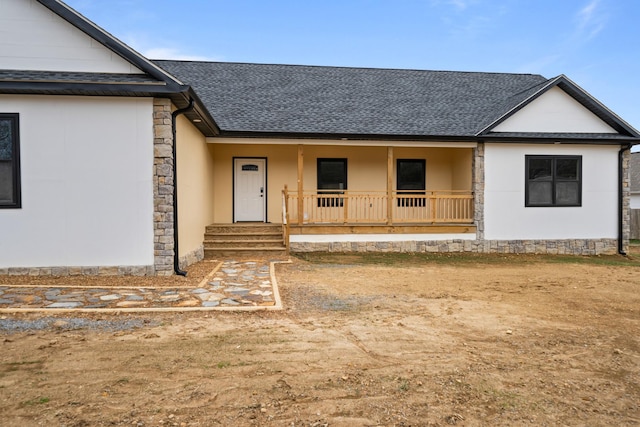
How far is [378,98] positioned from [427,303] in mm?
10469

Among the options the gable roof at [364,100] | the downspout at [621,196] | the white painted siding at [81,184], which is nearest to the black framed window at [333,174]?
the gable roof at [364,100]

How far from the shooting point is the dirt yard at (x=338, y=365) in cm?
323

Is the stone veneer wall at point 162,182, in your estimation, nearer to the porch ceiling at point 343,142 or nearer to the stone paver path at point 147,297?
the stone paver path at point 147,297

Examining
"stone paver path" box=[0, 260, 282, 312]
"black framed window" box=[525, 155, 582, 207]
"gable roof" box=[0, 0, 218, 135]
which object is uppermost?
"gable roof" box=[0, 0, 218, 135]

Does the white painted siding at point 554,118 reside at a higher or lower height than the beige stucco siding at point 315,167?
higher

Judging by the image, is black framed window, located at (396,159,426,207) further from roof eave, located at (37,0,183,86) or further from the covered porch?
roof eave, located at (37,0,183,86)

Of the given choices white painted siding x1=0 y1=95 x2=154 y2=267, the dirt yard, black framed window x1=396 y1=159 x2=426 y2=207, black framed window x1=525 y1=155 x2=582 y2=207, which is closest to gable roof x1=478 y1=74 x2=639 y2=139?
black framed window x1=525 y1=155 x2=582 y2=207

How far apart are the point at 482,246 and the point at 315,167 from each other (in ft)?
19.4

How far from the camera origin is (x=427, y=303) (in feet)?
22.6

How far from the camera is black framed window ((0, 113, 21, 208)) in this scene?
8172mm

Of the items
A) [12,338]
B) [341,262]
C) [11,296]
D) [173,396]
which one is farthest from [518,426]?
[341,262]

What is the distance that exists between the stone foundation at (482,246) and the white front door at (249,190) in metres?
2.34

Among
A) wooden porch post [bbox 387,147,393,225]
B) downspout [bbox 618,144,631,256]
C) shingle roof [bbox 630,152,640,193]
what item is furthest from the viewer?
shingle roof [bbox 630,152,640,193]

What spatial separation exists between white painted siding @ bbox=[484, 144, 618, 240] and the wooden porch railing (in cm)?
87
